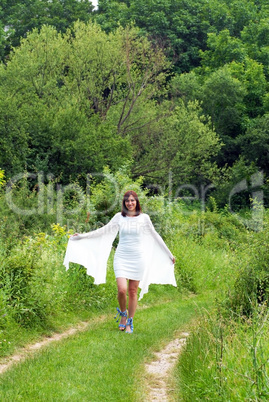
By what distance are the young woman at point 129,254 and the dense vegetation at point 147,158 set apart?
705 millimetres

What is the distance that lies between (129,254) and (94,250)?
889 mm

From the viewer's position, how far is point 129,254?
27.9 ft

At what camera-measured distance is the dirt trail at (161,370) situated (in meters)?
5.82

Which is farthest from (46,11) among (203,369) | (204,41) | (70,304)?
(203,369)

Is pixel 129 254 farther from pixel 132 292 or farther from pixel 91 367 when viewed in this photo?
pixel 91 367

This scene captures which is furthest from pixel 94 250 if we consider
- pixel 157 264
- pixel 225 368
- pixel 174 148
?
pixel 174 148

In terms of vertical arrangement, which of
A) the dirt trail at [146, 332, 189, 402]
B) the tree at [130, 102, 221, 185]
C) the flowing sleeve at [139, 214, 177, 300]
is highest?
the tree at [130, 102, 221, 185]

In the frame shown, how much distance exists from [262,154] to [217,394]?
39.0 meters

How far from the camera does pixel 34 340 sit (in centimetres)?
796

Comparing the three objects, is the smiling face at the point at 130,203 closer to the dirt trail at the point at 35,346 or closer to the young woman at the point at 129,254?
the young woman at the point at 129,254

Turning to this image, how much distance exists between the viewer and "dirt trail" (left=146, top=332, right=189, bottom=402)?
5816mm

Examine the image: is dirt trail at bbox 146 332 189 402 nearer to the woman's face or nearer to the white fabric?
the white fabric

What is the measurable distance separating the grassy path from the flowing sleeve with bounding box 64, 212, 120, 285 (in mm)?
889

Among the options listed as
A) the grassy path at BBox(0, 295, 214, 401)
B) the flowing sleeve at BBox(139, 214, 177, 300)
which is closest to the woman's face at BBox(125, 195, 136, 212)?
the flowing sleeve at BBox(139, 214, 177, 300)
